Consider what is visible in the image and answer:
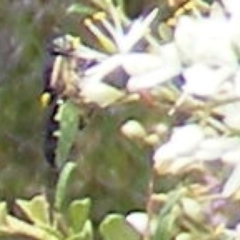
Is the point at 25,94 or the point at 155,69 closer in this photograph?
the point at 155,69

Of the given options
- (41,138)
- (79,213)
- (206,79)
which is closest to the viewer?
(206,79)

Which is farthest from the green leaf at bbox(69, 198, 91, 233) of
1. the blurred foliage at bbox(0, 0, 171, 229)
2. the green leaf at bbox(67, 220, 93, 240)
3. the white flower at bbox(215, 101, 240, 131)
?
the blurred foliage at bbox(0, 0, 171, 229)

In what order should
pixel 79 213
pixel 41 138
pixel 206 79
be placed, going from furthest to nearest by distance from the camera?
1. pixel 41 138
2. pixel 79 213
3. pixel 206 79

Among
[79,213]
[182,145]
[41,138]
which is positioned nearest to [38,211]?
[79,213]

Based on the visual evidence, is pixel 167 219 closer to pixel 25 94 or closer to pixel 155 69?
pixel 155 69

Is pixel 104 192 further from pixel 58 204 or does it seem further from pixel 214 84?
pixel 214 84

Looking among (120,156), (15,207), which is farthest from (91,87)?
(15,207)

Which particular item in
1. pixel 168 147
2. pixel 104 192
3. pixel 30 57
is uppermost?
pixel 168 147

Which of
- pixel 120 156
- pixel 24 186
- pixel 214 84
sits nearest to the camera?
pixel 214 84

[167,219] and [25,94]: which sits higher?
[167,219]

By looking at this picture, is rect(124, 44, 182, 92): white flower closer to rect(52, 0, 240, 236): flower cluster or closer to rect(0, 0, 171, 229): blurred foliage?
rect(52, 0, 240, 236): flower cluster

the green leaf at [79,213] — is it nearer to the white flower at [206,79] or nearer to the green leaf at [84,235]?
the green leaf at [84,235]
